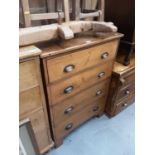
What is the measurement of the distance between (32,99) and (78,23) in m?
0.57

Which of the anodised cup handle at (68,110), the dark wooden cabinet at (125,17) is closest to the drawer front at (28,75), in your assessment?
the anodised cup handle at (68,110)

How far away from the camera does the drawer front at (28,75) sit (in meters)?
0.74

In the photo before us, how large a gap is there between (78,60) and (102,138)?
0.90 m

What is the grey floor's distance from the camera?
1.35 metres

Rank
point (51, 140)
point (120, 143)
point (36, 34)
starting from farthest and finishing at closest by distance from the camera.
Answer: point (120, 143) → point (51, 140) → point (36, 34)

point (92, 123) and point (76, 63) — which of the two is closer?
point (76, 63)

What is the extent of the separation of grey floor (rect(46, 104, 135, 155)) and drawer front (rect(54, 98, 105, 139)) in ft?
0.42

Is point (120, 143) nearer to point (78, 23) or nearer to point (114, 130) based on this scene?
point (114, 130)

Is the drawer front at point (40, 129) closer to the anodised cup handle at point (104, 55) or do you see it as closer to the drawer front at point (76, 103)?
the drawer front at point (76, 103)

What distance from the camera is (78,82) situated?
42.7 inches

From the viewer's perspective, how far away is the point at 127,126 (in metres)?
1.58

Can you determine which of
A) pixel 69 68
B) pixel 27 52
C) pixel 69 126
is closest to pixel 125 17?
pixel 69 68

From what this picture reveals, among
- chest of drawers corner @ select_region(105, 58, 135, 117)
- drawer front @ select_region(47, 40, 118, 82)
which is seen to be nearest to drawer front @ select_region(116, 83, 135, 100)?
chest of drawers corner @ select_region(105, 58, 135, 117)
